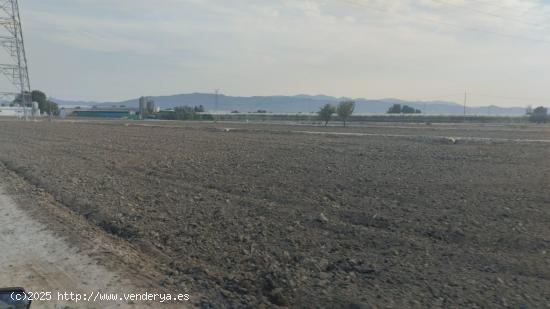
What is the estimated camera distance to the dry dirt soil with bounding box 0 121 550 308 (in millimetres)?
7207

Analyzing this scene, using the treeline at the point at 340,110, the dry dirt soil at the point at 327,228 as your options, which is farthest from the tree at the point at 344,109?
the dry dirt soil at the point at 327,228

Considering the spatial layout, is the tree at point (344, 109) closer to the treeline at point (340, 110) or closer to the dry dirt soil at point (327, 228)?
the treeline at point (340, 110)

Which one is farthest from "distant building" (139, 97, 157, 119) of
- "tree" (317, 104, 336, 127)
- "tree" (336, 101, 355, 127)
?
"tree" (336, 101, 355, 127)

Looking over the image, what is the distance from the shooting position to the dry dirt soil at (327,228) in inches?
284

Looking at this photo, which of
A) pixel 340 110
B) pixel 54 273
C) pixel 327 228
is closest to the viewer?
pixel 54 273

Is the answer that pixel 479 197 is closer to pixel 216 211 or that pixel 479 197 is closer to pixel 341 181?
pixel 341 181

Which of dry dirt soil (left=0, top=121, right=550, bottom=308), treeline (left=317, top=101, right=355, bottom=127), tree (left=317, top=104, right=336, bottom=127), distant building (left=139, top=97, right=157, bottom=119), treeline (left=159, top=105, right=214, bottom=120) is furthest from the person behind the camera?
distant building (left=139, top=97, right=157, bottom=119)

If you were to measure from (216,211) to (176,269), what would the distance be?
4.00 m

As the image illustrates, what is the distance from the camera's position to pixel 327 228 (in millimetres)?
10508

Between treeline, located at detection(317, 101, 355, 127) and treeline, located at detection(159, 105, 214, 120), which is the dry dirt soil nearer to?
treeline, located at detection(317, 101, 355, 127)

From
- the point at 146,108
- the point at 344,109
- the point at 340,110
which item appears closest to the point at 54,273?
the point at 344,109

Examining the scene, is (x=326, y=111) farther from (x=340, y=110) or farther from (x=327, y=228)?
(x=327, y=228)

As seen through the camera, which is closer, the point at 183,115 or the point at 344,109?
the point at 344,109

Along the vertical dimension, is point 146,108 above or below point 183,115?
above
